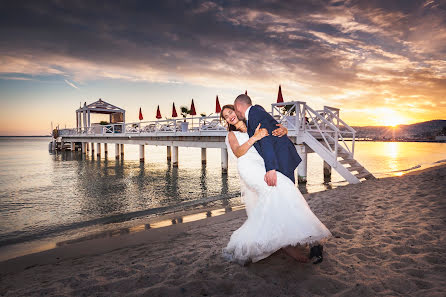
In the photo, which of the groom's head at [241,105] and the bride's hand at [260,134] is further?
the groom's head at [241,105]

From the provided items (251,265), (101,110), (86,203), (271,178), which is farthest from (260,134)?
(101,110)

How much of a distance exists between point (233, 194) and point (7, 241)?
762 cm

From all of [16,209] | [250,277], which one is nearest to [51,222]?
[16,209]

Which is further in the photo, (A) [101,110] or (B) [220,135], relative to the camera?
(A) [101,110]

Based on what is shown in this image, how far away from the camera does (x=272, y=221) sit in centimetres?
271

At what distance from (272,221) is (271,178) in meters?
0.47

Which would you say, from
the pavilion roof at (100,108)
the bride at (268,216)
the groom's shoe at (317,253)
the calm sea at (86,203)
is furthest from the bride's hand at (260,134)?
the pavilion roof at (100,108)

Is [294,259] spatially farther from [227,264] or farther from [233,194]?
[233,194]

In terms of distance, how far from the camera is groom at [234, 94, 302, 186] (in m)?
2.72

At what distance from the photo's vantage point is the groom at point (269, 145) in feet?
8.92

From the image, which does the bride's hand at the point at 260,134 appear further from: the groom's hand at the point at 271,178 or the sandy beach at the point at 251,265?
the sandy beach at the point at 251,265

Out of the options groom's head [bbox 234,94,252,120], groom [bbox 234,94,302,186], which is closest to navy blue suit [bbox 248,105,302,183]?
groom [bbox 234,94,302,186]

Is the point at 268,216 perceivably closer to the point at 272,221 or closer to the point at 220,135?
the point at 272,221

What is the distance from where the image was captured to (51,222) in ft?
25.0
